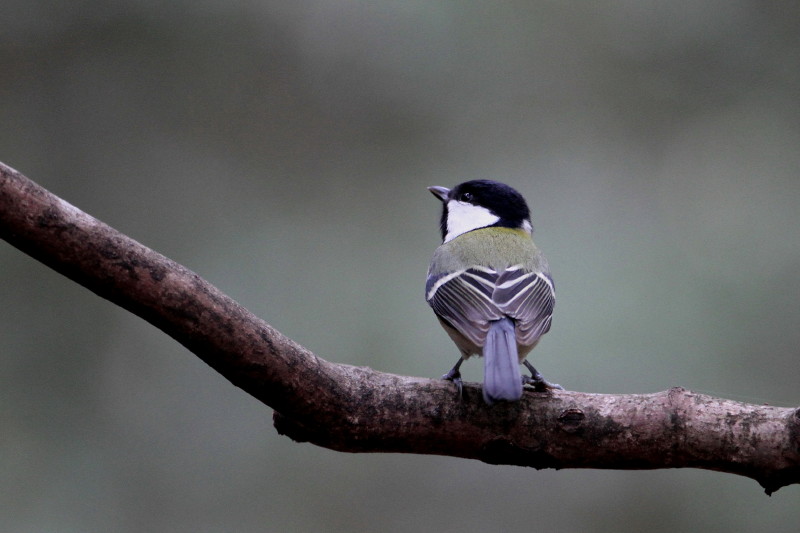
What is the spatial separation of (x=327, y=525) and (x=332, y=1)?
290 centimetres

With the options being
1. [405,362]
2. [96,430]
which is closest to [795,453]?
[405,362]

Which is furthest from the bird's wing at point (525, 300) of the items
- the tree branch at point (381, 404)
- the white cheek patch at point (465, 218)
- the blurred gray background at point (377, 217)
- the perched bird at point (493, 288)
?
the blurred gray background at point (377, 217)

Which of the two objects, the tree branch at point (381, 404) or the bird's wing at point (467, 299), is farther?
the bird's wing at point (467, 299)

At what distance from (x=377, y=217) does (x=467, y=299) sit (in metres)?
2.21

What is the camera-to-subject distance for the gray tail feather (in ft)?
5.74

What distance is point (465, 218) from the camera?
2.94 meters

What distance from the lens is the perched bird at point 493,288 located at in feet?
6.32

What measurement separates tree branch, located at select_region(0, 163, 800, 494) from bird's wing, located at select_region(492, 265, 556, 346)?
0.21 m

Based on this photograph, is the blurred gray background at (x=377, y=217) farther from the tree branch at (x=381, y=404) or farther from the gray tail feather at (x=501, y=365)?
the tree branch at (x=381, y=404)

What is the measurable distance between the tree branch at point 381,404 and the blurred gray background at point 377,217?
130cm

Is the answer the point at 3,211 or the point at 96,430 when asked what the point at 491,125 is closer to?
the point at 96,430

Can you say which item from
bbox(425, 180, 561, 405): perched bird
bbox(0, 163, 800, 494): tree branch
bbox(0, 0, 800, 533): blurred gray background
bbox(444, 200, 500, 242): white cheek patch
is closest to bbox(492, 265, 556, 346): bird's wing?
bbox(425, 180, 561, 405): perched bird

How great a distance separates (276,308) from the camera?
12.8 ft

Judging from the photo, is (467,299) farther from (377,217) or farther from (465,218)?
(377,217)
